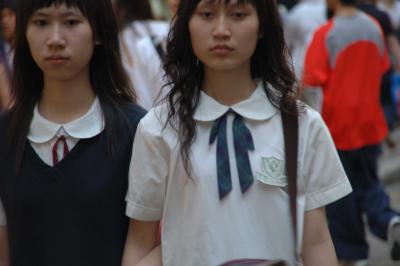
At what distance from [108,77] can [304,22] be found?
5367 mm

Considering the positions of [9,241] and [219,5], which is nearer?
[219,5]

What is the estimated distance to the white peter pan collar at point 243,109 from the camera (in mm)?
3053

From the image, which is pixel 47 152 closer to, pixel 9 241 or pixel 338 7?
pixel 9 241

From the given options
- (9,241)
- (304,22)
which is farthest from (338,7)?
(9,241)

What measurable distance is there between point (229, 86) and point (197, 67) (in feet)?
0.52

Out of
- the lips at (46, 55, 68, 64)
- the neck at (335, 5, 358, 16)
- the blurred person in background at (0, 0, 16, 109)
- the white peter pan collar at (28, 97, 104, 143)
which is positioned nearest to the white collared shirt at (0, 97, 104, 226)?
the white peter pan collar at (28, 97, 104, 143)

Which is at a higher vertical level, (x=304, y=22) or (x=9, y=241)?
(x=9, y=241)

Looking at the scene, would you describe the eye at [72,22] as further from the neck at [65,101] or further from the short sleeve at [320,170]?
the short sleeve at [320,170]

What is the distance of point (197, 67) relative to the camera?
126 inches

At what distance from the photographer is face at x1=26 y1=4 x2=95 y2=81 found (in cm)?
327

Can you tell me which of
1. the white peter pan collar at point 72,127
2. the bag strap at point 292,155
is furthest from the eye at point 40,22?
the bag strap at point 292,155

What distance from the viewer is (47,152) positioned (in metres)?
3.30

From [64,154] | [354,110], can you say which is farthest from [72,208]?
[354,110]

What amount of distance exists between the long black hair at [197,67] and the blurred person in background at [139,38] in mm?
1929
